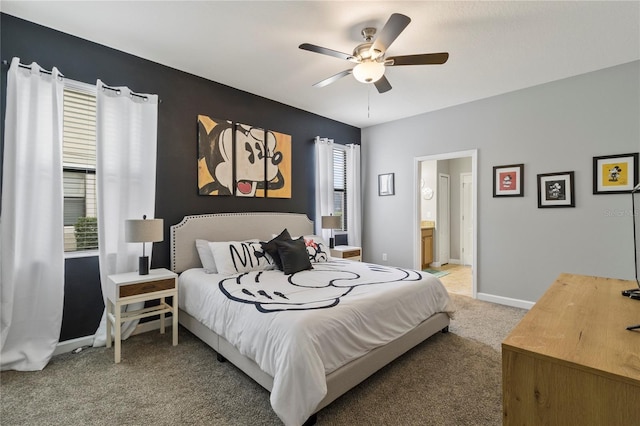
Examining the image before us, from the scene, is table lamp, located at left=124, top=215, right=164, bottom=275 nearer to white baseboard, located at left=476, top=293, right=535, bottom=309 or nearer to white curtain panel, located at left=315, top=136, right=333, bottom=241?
white curtain panel, located at left=315, top=136, right=333, bottom=241

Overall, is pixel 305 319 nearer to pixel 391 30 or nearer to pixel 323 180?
pixel 391 30

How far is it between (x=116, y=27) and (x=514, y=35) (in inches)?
139

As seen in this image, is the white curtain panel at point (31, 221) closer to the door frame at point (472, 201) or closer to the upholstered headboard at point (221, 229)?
the upholstered headboard at point (221, 229)

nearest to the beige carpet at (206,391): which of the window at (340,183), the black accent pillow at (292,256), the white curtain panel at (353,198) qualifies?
the black accent pillow at (292,256)

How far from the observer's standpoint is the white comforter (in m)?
1.69

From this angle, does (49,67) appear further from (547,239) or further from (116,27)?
(547,239)

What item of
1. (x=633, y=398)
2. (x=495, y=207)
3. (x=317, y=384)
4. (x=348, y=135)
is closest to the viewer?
(x=633, y=398)

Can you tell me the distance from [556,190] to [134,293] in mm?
4719

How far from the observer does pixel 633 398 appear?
807 mm

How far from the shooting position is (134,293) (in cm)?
259

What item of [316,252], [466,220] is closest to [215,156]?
[316,252]

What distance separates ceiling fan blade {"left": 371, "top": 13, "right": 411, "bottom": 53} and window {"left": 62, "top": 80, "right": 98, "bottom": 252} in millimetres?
2682

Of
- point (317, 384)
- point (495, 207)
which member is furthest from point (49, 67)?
point (495, 207)

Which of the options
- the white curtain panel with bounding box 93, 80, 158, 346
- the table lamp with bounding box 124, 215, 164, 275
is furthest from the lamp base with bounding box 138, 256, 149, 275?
the white curtain panel with bounding box 93, 80, 158, 346
